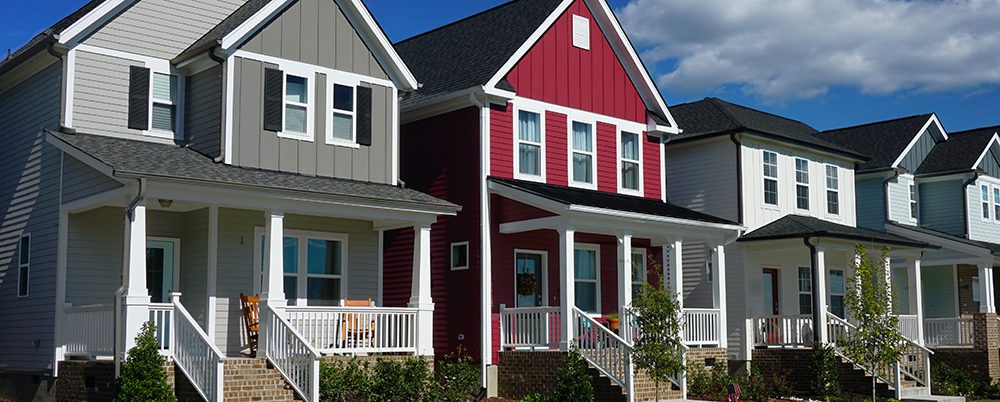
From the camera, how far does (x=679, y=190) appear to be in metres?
29.8

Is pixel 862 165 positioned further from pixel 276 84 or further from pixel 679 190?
pixel 276 84

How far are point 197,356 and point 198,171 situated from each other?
3269 millimetres

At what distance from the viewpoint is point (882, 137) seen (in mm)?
36438

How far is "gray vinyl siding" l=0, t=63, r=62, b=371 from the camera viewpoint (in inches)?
768

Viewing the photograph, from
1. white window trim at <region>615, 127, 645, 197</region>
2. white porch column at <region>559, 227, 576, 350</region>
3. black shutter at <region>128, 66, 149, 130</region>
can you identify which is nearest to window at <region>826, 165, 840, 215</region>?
white window trim at <region>615, 127, 645, 197</region>

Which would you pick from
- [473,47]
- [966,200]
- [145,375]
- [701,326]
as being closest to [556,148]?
[473,47]

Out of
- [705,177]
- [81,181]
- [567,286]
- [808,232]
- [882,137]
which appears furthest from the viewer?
[882,137]

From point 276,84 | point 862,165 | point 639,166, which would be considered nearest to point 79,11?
point 276,84

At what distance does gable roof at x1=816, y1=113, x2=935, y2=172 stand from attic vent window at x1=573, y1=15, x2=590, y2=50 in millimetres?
12073

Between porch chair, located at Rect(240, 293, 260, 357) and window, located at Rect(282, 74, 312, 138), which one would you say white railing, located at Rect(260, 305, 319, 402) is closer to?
porch chair, located at Rect(240, 293, 260, 357)

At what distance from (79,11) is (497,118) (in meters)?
8.85

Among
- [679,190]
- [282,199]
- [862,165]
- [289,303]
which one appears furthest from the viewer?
[862,165]

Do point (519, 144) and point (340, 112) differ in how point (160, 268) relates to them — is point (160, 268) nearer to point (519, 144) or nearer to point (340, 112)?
point (340, 112)

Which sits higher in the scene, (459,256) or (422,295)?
(459,256)
